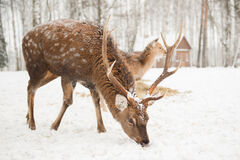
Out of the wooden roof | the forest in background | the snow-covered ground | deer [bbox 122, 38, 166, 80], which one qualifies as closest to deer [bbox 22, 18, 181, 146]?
the snow-covered ground

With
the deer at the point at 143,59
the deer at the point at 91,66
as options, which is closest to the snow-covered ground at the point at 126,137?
the deer at the point at 91,66

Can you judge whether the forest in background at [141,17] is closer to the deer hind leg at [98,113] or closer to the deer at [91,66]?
the deer at [91,66]

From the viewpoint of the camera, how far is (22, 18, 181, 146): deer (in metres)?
2.96

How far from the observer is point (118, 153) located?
2703 mm

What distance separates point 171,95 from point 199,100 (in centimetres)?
115

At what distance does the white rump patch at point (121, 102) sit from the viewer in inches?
116

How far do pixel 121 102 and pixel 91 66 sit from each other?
933mm

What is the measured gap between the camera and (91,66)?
139 inches

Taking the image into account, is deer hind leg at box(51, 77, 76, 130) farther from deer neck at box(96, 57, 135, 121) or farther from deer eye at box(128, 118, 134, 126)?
deer eye at box(128, 118, 134, 126)

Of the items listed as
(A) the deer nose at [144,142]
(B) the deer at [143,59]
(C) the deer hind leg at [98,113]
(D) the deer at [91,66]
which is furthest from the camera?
(B) the deer at [143,59]

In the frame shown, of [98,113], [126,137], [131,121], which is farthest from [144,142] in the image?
[98,113]

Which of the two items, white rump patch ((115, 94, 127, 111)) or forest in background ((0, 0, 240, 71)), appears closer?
white rump patch ((115, 94, 127, 111))

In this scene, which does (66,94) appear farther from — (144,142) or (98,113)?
(144,142)

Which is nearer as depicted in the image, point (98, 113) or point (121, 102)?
point (121, 102)
